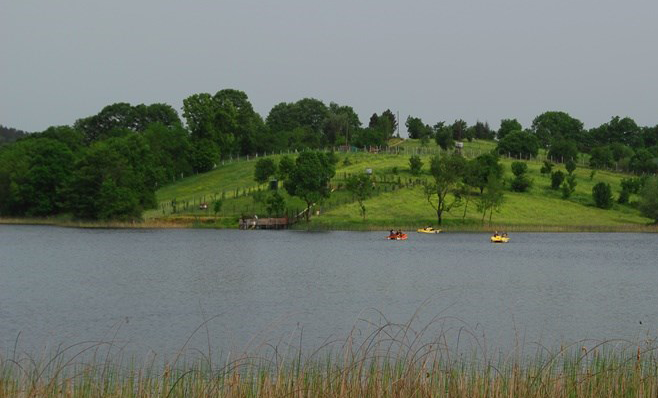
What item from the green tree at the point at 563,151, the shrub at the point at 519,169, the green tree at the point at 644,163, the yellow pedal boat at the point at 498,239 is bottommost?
the yellow pedal boat at the point at 498,239

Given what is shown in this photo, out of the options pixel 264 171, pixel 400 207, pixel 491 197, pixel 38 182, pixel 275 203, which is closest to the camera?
pixel 491 197

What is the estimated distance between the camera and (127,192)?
115m

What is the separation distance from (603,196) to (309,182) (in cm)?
4553

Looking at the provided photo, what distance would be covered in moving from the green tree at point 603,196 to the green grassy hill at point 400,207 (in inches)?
41.5

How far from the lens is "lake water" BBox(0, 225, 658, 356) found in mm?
34938

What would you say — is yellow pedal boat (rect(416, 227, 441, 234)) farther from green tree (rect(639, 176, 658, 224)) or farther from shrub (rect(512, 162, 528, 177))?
shrub (rect(512, 162, 528, 177))

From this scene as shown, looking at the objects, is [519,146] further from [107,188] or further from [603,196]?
[107,188]

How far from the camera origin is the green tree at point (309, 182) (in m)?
112

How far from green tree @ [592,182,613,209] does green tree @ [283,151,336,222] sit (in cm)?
4147

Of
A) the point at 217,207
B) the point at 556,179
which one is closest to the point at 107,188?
the point at 217,207

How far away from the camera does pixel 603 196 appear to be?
129 meters

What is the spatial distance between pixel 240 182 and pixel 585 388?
423ft

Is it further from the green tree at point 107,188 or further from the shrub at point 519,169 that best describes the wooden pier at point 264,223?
the shrub at point 519,169

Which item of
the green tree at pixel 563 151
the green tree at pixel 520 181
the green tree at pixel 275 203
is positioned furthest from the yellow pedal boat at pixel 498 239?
the green tree at pixel 563 151
